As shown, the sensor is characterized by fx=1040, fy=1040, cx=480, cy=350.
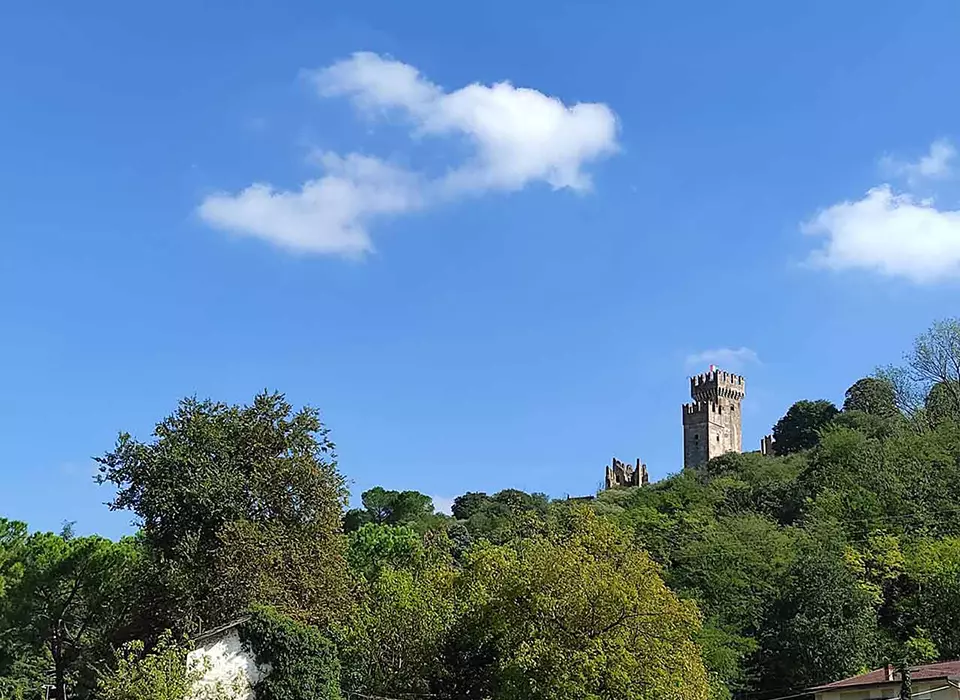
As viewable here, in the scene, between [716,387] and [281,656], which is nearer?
[281,656]

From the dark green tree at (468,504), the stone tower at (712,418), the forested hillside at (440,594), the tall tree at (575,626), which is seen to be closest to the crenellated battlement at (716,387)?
the stone tower at (712,418)

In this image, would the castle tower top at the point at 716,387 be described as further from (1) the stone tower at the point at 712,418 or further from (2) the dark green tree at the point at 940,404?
(2) the dark green tree at the point at 940,404

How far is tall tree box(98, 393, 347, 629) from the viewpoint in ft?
97.2

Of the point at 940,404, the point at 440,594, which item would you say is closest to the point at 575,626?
the point at 440,594

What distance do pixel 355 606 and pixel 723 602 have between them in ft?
63.7

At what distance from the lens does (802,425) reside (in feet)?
281

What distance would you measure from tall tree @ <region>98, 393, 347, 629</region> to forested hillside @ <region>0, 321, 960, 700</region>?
6 cm

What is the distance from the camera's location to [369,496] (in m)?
84.8

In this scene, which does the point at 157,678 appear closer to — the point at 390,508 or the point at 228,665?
the point at 228,665

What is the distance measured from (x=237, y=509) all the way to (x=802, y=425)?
6450 centimetres

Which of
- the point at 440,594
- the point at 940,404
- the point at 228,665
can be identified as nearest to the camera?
the point at 228,665

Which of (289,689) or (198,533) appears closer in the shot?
(289,689)

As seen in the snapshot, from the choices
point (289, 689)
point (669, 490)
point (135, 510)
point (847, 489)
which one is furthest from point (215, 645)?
point (669, 490)

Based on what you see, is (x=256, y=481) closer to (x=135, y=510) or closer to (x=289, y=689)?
(x=135, y=510)
